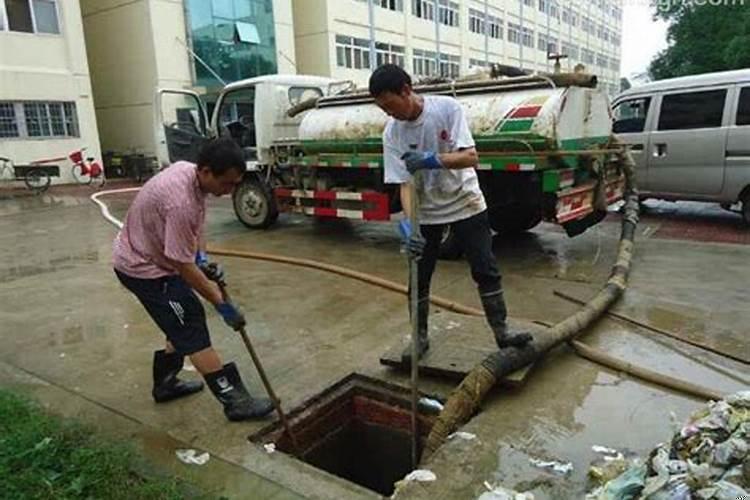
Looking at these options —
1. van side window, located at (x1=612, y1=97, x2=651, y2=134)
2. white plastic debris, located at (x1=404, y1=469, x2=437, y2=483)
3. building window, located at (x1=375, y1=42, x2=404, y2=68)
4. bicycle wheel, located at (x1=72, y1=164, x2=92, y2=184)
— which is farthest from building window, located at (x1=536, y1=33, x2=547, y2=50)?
white plastic debris, located at (x1=404, y1=469, x2=437, y2=483)

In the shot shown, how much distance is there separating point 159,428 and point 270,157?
5.62 metres

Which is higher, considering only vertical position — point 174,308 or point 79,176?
point 174,308

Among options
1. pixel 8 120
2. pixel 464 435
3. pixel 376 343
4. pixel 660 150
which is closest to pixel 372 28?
pixel 8 120

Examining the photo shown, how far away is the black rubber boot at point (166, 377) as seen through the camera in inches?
129

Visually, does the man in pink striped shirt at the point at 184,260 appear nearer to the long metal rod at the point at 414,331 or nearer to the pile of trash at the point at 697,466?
the long metal rod at the point at 414,331

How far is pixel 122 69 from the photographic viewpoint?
19312mm

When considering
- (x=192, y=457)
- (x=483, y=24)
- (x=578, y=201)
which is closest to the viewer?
A: (x=192, y=457)

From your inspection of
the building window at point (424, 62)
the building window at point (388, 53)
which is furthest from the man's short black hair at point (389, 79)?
the building window at point (424, 62)

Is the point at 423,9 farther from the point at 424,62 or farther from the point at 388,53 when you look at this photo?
the point at 388,53

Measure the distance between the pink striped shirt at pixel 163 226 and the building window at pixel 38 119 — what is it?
619 inches

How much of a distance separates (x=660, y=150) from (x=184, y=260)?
7264 millimetres

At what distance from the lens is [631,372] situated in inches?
134

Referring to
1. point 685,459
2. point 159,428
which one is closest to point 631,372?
point 685,459

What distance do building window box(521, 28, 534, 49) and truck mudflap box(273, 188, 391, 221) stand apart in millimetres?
36646
